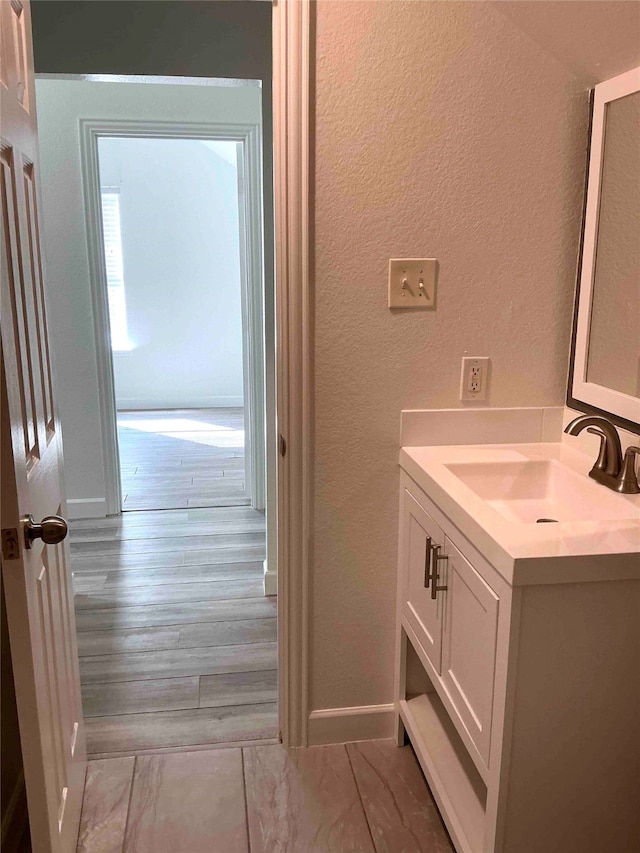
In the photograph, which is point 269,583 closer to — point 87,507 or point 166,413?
point 87,507

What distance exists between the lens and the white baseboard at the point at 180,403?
21.6 ft

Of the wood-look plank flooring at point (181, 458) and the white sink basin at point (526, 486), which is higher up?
the white sink basin at point (526, 486)

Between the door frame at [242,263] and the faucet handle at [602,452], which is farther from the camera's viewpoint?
the door frame at [242,263]

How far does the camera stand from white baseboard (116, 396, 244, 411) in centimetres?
658

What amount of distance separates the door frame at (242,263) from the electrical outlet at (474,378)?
1.70 metres

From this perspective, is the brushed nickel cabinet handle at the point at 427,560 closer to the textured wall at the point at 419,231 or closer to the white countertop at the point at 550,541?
the white countertop at the point at 550,541

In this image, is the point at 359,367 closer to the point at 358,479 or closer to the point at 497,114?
the point at 358,479

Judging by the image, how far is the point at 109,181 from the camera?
6.17 m

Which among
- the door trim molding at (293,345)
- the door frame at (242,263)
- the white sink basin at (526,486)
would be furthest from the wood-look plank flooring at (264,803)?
the door frame at (242,263)

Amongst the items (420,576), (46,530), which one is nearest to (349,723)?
(420,576)

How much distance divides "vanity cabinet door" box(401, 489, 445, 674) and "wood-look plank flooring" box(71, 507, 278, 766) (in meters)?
0.64

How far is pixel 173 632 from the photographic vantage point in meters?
2.65

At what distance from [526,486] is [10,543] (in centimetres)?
118

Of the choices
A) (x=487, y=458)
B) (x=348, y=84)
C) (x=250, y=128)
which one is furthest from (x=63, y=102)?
(x=487, y=458)
